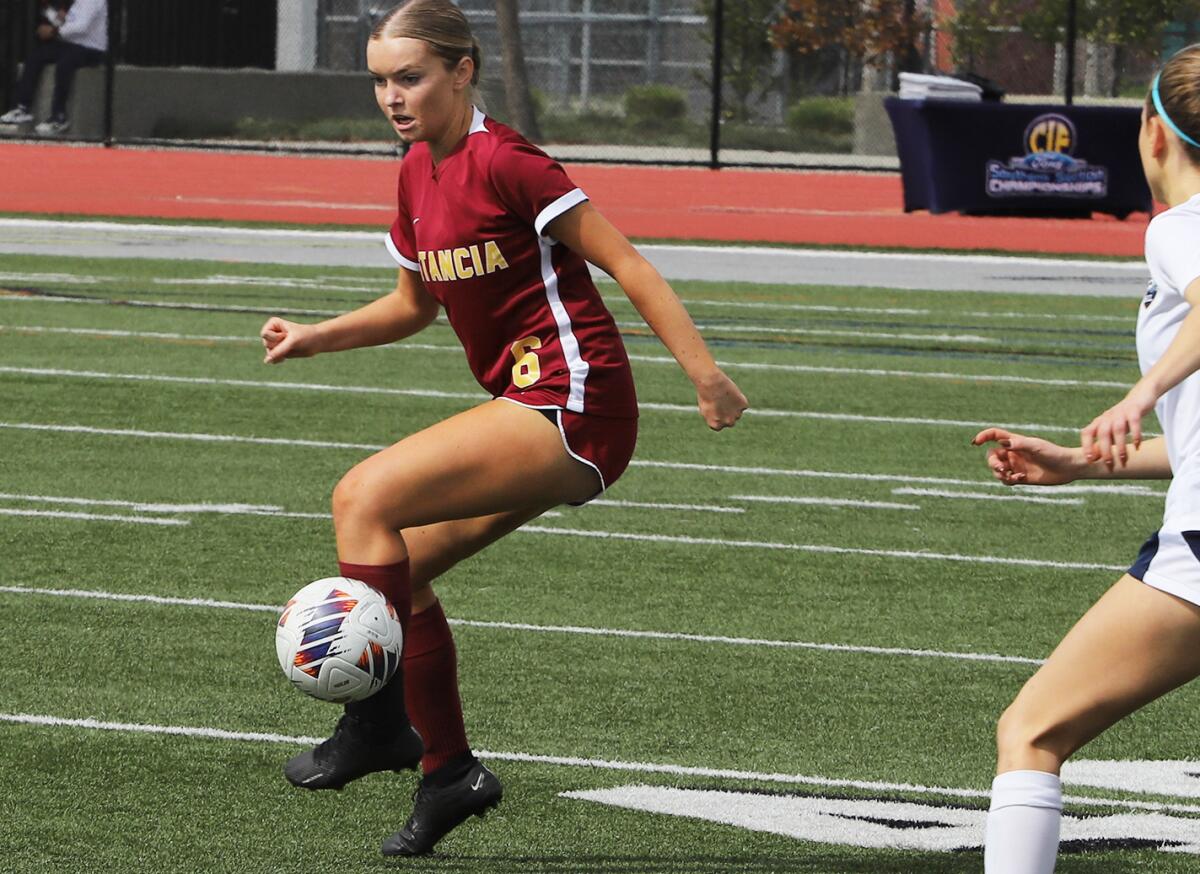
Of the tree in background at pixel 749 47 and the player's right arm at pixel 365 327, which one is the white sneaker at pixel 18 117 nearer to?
the tree in background at pixel 749 47

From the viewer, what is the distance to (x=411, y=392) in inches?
539

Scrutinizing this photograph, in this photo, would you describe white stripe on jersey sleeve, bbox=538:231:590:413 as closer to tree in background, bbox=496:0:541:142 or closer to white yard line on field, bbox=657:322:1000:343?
white yard line on field, bbox=657:322:1000:343

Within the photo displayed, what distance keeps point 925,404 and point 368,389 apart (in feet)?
10.6

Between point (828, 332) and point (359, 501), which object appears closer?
Answer: point (359, 501)

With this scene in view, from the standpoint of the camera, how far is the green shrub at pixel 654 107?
103 feet

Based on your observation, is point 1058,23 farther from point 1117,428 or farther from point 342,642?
point 1117,428

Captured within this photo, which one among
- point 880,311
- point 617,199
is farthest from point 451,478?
point 617,199

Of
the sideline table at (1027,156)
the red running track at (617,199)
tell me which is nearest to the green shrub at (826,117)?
the red running track at (617,199)

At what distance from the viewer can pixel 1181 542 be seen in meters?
4.07

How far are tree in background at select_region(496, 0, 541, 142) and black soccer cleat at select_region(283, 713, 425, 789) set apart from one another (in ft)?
88.8

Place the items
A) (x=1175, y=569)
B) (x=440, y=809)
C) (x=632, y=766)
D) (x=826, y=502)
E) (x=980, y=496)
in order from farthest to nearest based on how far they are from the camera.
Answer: (x=980, y=496) → (x=826, y=502) → (x=632, y=766) → (x=440, y=809) → (x=1175, y=569)

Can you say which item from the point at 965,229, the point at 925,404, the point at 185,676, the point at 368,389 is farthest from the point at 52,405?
the point at 965,229

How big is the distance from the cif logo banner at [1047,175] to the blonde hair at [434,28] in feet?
63.4

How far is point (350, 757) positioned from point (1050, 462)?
63.9 inches
